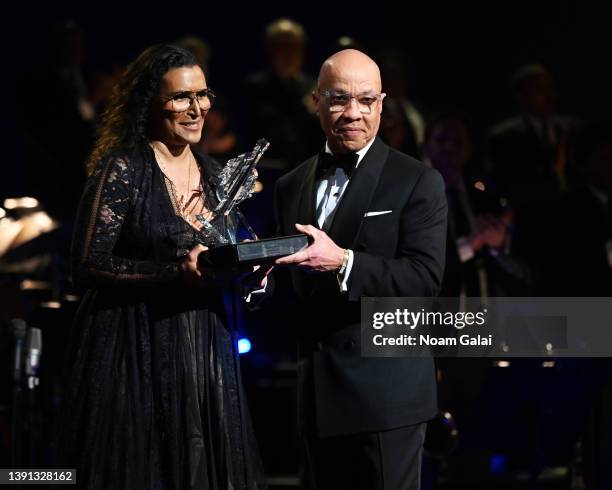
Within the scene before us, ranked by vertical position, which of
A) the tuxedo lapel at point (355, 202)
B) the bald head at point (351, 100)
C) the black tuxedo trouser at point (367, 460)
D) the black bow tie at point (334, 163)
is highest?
the bald head at point (351, 100)

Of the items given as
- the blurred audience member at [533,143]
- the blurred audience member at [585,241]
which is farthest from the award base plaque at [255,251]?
the blurred audience member at [533,143]

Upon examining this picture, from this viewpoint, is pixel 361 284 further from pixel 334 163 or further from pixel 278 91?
pixel 278 91

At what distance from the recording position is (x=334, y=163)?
3.66m

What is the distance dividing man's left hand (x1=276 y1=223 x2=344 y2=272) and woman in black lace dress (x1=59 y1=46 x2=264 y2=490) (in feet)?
0.89

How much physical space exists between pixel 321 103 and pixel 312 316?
2.13 feet

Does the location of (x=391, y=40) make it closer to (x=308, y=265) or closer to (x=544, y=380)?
(x=544, y=380)

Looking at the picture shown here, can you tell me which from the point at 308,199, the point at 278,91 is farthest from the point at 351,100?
the point at 278,91

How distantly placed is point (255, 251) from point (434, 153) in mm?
2695

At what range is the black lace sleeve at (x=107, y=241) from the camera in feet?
11.2

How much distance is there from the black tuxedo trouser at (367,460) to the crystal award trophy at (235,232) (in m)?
0.62

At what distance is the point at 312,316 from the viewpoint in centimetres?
361

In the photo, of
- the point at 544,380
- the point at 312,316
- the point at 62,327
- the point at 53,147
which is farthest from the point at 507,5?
the point at 312,316

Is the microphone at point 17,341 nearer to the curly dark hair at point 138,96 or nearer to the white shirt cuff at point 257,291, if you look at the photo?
the curly dark hair at point 138,96

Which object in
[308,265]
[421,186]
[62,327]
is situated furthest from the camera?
[62,327]
